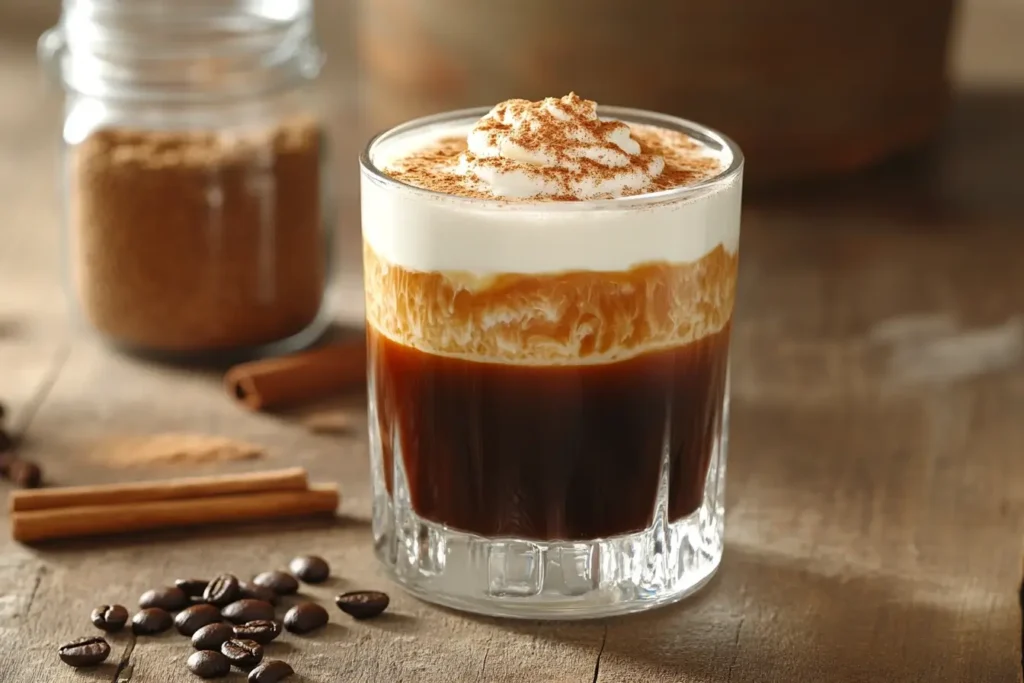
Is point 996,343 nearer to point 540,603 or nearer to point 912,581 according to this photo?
point 912,581

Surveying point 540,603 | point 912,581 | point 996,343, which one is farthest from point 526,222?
point 996,343

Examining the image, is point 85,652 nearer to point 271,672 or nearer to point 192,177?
point 271,672

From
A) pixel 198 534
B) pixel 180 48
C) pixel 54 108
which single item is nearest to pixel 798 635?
pixel 198 534

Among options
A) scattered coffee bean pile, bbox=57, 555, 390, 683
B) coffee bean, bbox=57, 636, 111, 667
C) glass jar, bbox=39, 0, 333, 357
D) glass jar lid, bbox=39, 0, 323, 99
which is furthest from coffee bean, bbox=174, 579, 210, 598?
glass jar lid, bbox=39, 0, 323, 99

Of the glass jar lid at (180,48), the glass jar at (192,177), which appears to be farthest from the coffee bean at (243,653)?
the glass jar lid at (180,48)

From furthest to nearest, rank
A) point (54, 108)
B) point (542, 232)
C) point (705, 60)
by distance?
point (54, 108) → point (705, 60) → point (542, 232)

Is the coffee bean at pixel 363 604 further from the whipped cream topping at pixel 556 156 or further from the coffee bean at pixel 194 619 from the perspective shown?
the whipped cream topping at pixel 556 156

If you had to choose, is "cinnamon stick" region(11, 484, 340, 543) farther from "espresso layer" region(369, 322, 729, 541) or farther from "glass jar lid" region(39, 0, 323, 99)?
"glass jar lid" region(39, 0, 323, 99)
